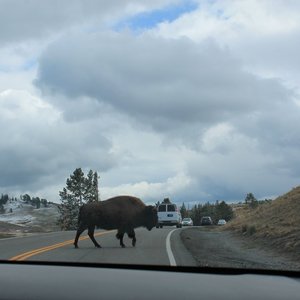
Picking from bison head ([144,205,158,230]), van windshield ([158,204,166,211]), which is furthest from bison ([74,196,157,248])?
van windshield ([158,204,166,211])

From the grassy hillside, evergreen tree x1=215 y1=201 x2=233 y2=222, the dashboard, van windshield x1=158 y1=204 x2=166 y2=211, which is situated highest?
evergreen tree x1=215 y1=201 x2=233 y2=222

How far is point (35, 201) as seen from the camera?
140m

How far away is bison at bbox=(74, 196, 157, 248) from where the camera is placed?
Result: 20031mm

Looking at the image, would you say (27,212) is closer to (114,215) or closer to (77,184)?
(77,184)

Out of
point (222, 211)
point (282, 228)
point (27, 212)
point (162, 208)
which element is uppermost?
point (27, 212)

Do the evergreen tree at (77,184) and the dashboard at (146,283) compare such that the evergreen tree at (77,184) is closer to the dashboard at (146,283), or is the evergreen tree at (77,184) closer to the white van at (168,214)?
the white van at (168,214)

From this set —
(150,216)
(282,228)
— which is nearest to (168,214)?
(282,228)

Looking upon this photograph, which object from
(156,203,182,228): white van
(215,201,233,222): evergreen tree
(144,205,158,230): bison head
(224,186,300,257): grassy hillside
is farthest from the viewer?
(215,201,233,222): evergreen tree

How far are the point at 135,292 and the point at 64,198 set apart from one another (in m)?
79.3

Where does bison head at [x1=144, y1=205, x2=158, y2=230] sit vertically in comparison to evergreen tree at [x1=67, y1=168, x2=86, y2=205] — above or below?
below

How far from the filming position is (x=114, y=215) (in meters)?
20.1

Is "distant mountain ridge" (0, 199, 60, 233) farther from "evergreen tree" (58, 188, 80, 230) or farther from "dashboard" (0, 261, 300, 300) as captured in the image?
"dashboard" (0, 261, 300, 300)

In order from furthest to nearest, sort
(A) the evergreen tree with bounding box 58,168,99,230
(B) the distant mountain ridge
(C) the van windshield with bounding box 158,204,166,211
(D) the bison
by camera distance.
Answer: (B) the distant mountain ridge → (A) the evergreen tree with bounding box 58,168,99,230 → (C) the van windshield with bounding box 158,204,166,211 → (D) the bison

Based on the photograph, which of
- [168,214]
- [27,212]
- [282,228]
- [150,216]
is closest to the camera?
[150,216]
